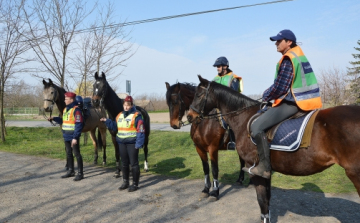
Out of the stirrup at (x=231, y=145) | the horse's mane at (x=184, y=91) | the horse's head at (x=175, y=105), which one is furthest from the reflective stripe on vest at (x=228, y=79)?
the stirrup at (x=231, y=145)

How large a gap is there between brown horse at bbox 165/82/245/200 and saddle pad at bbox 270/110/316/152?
208cm

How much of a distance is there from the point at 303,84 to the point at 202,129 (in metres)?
2.68

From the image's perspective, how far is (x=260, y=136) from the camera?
3.79m

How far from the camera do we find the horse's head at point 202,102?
4855 mm

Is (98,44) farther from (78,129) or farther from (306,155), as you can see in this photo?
(306,155)

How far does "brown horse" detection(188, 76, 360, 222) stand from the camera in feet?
10.6

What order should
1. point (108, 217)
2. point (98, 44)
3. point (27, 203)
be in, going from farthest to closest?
point (98, 44) → point (27, 203) → point (108, 217)

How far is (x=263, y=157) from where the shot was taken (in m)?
3.81

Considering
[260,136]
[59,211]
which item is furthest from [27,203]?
[260,136]

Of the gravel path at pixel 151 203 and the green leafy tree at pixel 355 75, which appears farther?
the green leafy tree at pixel 355 75

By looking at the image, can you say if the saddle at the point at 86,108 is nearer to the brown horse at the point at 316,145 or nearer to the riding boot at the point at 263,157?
the brown horse at the point at 316,145

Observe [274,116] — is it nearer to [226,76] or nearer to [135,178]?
[226,76]

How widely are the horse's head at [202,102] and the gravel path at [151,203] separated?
1.79 meters

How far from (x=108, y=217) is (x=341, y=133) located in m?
3.86
